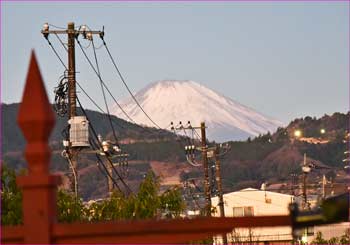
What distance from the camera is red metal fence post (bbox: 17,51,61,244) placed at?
7.46 metres

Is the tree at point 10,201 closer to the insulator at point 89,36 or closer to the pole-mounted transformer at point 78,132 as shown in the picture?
the pole-mounted transformer at point 78,132

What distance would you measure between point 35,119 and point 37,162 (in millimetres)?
294

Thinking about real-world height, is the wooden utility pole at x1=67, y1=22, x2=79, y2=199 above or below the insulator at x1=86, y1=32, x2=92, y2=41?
below

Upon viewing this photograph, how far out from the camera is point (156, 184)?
3117 cm

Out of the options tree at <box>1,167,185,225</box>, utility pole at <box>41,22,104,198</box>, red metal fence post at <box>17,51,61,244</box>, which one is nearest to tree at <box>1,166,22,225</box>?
tree at <box>1,167,185,225</box>

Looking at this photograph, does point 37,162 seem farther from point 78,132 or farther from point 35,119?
point 78,132

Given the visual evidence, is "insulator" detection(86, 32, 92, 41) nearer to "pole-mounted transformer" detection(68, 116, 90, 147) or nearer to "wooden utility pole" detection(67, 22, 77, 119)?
"wooden utility pole" detection(67, 22, 77, 119)

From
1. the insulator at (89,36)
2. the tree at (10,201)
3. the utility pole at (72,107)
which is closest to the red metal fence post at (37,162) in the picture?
the tree at (10,201)

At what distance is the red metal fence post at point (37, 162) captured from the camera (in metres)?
7.46

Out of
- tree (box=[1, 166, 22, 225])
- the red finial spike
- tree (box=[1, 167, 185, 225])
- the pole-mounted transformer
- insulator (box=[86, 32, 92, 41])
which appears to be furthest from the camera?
insulator (box=[86, 32, 92, 41])

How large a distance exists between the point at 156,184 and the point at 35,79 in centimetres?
2380

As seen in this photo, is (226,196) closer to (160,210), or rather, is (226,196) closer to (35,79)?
(160,210)

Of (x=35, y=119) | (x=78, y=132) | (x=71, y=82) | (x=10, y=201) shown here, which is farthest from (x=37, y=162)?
(x=78, y=132)

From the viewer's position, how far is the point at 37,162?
7.55 metres
